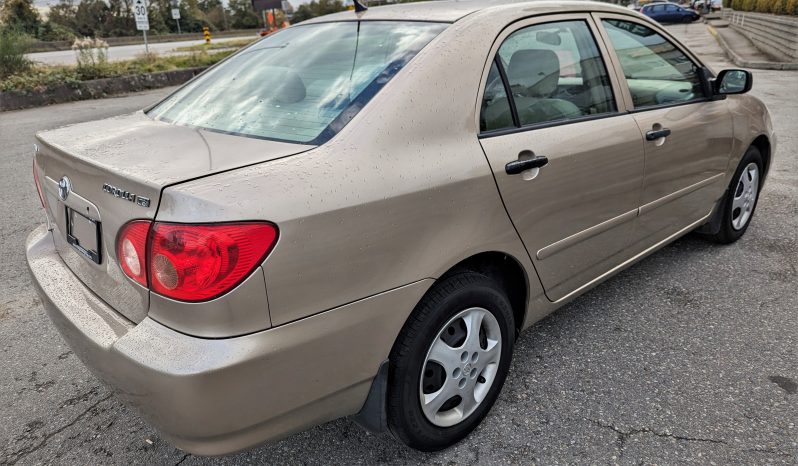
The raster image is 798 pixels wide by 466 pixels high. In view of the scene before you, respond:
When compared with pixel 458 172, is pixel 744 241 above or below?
below

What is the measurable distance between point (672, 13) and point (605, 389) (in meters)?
43.2

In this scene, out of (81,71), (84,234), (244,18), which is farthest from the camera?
(244,18)

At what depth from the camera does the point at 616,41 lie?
9.48 feet

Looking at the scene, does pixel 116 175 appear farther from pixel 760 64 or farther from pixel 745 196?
pixel 760 64

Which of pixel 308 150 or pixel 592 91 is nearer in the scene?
pixel 308 150

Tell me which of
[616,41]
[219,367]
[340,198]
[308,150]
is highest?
[616,41]

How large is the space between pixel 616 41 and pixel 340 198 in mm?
1920

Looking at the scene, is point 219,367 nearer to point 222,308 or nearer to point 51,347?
point 222,308

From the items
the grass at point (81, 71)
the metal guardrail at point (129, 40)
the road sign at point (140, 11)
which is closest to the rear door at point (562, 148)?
the grass at point (81, 71)

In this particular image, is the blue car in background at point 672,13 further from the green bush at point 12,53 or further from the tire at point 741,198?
the tire at point 741,198

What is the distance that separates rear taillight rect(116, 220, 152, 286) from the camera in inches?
64.2

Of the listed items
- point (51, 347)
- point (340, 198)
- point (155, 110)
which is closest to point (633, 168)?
point (340, 198)

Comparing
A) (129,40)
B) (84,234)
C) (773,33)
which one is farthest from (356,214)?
(129,40)

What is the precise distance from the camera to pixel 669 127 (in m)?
2.98
